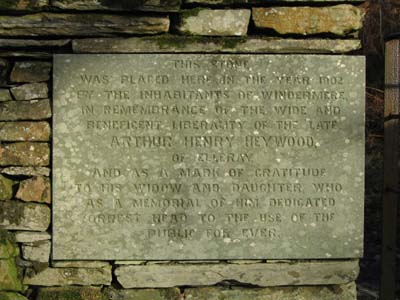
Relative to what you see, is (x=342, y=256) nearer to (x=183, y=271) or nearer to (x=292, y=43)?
(x=183, y=271)

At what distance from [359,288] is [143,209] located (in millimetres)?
2692

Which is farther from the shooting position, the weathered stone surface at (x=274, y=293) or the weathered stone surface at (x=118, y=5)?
the weathered stone surface at (x=274, y=293)

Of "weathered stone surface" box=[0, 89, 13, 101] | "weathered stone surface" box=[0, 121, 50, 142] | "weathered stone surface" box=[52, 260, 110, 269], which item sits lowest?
"weathered stone surface" box=[52, 260, 110, 269]

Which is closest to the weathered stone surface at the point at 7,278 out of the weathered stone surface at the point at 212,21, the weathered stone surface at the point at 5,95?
the weathered stone surface at the point at 5,95

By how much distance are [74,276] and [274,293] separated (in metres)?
1.40

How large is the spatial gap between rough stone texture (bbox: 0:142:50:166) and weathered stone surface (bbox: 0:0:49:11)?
92 cm

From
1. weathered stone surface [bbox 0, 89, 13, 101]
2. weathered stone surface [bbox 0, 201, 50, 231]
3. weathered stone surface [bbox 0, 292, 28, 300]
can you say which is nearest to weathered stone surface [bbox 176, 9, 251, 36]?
weathered stone surface [bbox 0, 89, 13, 101]

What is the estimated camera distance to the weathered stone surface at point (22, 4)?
3.79m

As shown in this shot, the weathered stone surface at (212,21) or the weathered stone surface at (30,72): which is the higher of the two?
the weathered stone surface at (212,21)

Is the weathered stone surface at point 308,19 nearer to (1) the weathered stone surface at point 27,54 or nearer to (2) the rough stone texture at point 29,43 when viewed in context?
(2) the rough stone texture at point 29,43

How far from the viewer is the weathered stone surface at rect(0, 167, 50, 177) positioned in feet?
12.6

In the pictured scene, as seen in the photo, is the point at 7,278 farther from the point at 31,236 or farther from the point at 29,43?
the point at 29,43

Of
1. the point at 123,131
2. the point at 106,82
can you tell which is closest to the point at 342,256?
the point at 123,131

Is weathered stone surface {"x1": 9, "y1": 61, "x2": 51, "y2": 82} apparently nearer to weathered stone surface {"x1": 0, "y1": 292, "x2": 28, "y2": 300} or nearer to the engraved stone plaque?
the engraved stone plaque
